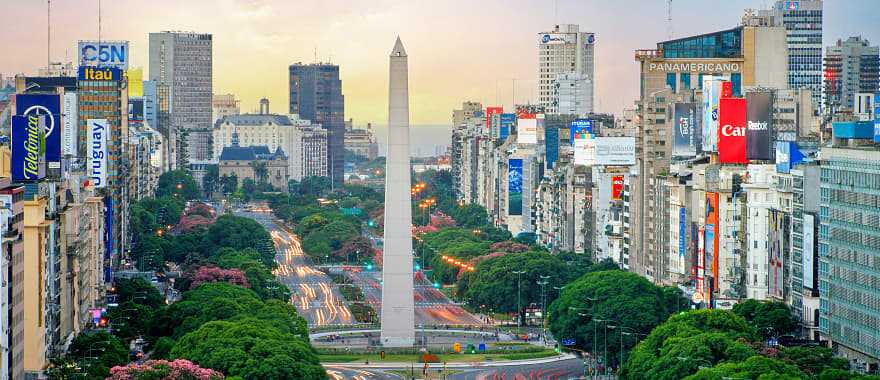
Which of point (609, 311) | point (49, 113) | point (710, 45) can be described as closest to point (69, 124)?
point (49, 113)

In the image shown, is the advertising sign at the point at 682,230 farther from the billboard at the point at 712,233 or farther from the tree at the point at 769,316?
the tree at the point at 769,316

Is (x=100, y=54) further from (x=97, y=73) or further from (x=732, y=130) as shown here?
(x=732, y=130)

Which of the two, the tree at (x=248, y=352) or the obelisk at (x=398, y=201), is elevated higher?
the obelisk at (x=398, y=201)

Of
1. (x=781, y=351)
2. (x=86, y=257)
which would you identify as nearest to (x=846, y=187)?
(x=781, y=351)

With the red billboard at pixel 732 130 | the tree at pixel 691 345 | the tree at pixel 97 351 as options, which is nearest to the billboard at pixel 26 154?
the tree at pixel 97 351

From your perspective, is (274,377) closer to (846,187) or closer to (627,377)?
(627,377)

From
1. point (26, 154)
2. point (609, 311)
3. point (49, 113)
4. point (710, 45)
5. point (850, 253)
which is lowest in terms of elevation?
point (609, 311)
